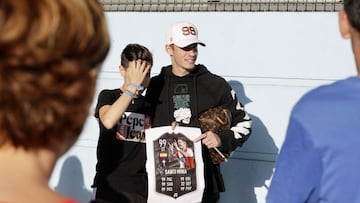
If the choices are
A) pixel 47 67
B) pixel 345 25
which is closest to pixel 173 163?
pixel 345 25

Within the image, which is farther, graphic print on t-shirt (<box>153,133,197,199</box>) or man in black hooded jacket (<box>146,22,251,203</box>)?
man in black hooded jacket (<box>146,22,251,203</box>)

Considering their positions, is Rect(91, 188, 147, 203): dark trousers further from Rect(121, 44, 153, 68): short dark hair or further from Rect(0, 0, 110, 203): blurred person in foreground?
Rect(0, 0, 110, 203): blurred person in foreground

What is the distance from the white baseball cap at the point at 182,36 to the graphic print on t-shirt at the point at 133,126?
0.49 meters

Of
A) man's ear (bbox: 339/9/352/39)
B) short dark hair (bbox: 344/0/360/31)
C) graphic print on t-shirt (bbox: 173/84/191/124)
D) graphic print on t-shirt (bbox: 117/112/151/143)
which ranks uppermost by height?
short dark hair (bbox: 344/0/360/31)

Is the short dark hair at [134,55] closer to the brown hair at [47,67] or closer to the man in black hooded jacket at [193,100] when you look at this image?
the man in black hooded jacket at [193,100]

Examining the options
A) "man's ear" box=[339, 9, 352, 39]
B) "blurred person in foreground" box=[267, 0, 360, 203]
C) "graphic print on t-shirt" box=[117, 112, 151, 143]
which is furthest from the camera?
Answer: "graphic print on t-shirt" box=[117, 112, 151, 143]

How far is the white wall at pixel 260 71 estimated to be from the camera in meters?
5.05

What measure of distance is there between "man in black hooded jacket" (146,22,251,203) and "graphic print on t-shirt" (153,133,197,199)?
4.4 inches

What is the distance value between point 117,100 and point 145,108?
28cm

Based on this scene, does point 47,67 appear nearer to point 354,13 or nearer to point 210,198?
point 354,13

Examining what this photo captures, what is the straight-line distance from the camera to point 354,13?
6.89ft

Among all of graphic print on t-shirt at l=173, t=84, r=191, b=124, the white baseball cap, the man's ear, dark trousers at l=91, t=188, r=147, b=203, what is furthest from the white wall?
the man's ear

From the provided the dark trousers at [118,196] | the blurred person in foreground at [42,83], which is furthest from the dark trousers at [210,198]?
the blurred person in foreground at [42,83]

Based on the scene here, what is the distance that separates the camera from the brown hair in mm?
1144
